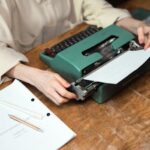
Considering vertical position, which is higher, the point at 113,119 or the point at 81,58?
the point at 81,58

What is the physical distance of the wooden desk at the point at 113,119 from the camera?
767 millimetres

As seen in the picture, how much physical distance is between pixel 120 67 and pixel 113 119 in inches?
5.9

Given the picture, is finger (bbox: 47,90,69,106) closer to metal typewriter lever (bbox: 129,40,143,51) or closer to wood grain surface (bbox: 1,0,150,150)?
wood grain surface (bbox: 1,0,150,150)

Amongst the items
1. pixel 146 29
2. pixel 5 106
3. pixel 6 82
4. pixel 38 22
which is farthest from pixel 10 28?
pixel 146 29

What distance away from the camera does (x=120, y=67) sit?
33.9 inches

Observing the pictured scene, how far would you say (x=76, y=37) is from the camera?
1.05 meters

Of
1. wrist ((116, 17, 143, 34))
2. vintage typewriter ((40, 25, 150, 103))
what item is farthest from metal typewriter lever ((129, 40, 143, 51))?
wrist ((116, 17, 143, 34))

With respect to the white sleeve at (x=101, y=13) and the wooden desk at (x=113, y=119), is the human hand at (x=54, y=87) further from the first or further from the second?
the white sleeve at (x=101, y=13)

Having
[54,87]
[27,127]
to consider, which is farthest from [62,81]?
[27,127]

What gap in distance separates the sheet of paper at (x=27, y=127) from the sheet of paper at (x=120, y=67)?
16 cm

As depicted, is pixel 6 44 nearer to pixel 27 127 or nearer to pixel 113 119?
pixel 27 127

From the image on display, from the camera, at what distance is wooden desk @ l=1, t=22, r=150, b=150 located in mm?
767

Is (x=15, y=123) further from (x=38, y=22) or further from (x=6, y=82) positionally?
(x=38, y=22)

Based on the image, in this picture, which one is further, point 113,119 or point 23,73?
point 23,73
